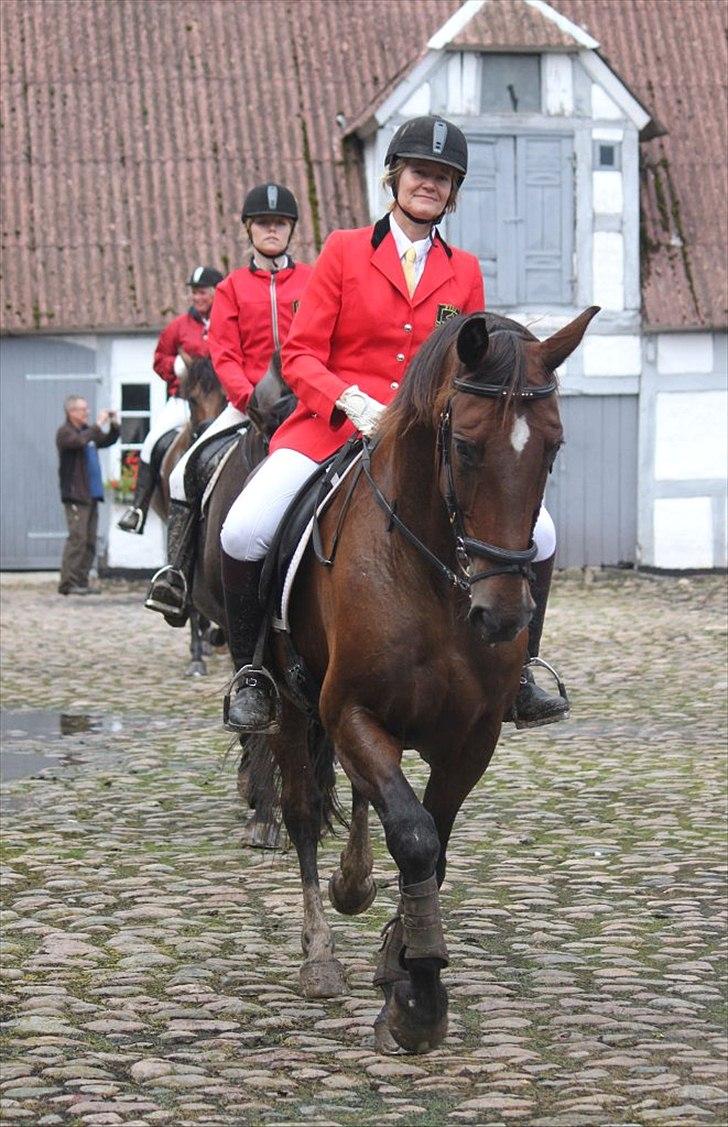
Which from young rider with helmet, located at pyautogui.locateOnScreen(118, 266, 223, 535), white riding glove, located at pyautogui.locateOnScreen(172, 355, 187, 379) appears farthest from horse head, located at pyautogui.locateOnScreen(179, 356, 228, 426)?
white riding glove, located at pyautogui.locateOnScreen(172, 355, 187, 379)

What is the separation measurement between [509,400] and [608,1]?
89.3 ft

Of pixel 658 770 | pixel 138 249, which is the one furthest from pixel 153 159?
pixel 658 770

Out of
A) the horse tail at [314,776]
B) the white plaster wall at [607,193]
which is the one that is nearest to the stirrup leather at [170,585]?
the horse tail at [314,776]

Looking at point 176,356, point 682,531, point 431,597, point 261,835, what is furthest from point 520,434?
point 682,531

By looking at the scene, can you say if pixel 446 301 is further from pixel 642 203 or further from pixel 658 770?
pixel 642 203

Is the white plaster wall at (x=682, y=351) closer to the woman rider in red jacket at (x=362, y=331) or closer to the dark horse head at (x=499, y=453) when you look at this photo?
the woman rider in red jacket at (x=362, y=331)

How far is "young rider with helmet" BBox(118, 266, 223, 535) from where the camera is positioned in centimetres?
1459

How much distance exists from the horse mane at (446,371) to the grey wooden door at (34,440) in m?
22.9

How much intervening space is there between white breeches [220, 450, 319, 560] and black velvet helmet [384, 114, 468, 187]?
3.47 ft

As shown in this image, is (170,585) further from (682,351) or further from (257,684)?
(682,351)

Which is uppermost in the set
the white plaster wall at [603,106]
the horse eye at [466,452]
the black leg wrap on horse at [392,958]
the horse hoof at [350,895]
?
the white plaster wall at [603,106]

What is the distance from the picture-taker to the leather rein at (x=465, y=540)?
5.25m

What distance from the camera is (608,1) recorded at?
3116 centimetres

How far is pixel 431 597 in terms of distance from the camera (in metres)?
5.81
